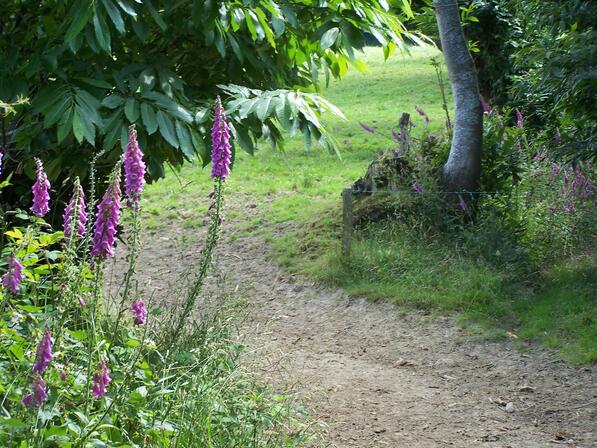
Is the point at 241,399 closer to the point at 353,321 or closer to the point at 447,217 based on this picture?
the point at 353,321

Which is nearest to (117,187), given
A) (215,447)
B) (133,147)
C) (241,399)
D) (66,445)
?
(133,147)

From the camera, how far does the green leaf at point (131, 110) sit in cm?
516

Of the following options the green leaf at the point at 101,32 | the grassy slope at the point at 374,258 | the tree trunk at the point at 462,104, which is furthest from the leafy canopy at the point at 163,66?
the tree trunk at the point at 462,104

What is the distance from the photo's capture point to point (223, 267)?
11039mm

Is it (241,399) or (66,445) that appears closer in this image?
(66,445)

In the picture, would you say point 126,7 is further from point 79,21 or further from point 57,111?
point 57,111

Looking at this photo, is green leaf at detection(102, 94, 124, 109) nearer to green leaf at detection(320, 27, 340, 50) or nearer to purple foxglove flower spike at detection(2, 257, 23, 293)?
green leaf at detection(320, 27, 340, 50)

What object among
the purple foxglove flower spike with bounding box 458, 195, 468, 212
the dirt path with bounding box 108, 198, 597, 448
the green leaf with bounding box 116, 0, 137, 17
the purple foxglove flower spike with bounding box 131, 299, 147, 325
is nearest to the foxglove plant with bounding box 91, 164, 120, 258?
the purple foxglove flower spike with bounding box 131, 299, 147, 325

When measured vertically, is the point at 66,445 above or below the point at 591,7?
below

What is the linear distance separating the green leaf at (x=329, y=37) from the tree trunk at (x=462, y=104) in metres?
4.99

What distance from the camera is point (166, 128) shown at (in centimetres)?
521

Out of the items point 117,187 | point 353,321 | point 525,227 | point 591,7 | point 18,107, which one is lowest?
point 353,321

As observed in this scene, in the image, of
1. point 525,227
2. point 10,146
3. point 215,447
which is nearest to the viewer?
point 215,447

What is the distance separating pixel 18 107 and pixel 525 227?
6.01m
